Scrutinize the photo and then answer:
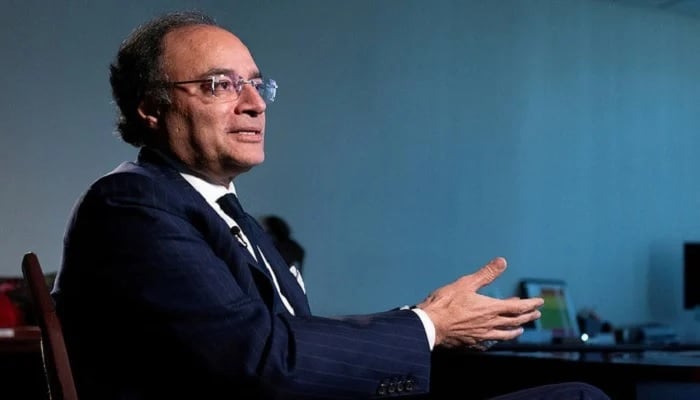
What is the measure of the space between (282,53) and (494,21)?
1.49 metres

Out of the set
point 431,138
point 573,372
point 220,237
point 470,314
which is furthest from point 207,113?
point 431,138

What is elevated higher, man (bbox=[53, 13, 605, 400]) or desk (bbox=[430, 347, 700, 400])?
man (bbox=[53, 13, 605, 400])

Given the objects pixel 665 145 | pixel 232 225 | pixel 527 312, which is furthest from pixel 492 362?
pixel 665 145

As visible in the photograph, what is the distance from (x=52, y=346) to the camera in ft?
4.50

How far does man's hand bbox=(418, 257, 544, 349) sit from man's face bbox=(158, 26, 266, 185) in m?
0.44

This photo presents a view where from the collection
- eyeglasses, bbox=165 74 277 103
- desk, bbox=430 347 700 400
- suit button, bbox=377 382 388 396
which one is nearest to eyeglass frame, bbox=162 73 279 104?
eyeglasses, bbox=165 74 277 103

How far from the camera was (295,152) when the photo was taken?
5254 millimetres

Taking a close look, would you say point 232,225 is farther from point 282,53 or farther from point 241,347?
point 282,53

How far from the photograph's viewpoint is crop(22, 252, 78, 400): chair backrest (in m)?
1.36

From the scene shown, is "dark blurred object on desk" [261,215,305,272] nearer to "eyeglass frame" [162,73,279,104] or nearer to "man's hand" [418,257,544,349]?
"eyeglass frame" [162,73,279,104]

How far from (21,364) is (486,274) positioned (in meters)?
2.69

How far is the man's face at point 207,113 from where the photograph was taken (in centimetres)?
180

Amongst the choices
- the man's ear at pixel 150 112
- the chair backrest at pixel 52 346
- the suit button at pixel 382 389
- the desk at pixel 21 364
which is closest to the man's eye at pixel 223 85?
the man's ear at pixel 150 112

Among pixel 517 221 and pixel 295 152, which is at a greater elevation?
pixel 295 152
